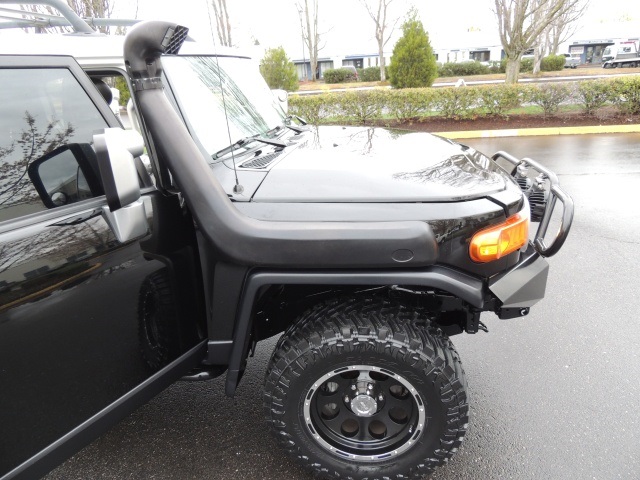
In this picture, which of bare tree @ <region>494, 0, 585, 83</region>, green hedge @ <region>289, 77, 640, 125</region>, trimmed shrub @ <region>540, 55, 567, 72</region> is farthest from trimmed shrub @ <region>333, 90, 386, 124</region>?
trimmed shrub @ <region>540, 55, 567, 72</region>

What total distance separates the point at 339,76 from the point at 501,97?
24669 millimetres

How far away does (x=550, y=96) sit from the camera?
37.3 feet

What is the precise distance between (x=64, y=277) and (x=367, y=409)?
4.41 feet

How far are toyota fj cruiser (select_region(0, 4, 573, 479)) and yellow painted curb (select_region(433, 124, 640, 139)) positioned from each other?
922cm

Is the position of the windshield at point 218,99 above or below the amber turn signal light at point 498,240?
above

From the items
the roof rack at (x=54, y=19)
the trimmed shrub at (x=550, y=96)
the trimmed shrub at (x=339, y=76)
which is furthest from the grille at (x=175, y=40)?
the trimmed shrub at (x=339, y=76)

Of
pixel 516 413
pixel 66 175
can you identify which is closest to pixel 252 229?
pixel 66 175

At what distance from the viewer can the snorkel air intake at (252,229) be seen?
1.75 meters

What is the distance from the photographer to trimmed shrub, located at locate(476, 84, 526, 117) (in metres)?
11.5

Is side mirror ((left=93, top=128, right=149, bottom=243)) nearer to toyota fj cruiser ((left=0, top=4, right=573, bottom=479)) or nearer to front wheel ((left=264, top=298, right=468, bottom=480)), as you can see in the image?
toyota fj cruiser ((left=0, top=4, right=573, bottom=479))

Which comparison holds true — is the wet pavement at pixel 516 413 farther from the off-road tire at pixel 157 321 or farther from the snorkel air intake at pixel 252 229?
the snorkel air intake at pixel 252 229

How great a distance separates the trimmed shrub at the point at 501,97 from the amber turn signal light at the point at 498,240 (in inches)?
427

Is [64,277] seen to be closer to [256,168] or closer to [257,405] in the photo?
[256,168]

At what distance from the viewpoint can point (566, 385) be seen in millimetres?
2684
